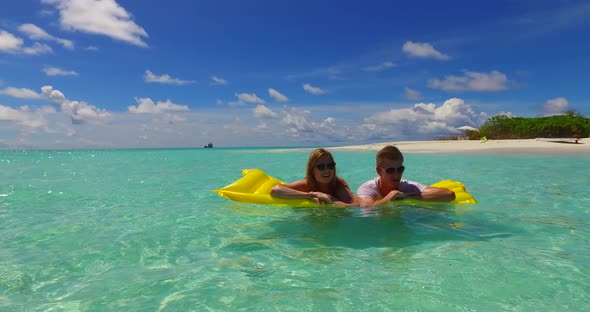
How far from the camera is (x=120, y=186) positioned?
10.1m

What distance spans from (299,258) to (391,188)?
2092 mm

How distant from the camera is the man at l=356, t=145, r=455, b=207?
4.75 meters

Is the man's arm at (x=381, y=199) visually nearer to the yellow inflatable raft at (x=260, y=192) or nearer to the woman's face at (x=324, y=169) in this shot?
the woman's face at (x=324, y=169)

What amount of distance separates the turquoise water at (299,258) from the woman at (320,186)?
0.22 m

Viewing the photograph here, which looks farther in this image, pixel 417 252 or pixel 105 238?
pixel 105 238

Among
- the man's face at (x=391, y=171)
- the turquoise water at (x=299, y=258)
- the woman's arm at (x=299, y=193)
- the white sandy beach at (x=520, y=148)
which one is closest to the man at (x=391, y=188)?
the man's face at (x=391, y=171)

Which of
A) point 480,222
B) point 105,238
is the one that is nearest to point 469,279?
point 480,222

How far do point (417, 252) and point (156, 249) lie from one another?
8.58 feet

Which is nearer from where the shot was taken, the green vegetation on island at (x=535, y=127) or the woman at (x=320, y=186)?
the woman at (x=320, y=186)

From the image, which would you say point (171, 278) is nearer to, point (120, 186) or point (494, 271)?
point (494, 271)

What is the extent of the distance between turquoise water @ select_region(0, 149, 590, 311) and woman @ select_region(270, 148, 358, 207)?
22 cm

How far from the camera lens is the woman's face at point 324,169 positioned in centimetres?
487

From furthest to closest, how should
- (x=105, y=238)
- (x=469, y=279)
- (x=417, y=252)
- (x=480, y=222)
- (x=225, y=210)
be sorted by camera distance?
(x=225, y=210)
(x=480, y=222)
(x=105, y=238)
(x=417, y=252)
(x=469, y=279)

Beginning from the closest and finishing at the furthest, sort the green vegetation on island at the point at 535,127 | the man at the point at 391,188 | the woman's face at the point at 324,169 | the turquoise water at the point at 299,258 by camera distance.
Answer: the turquoise water at the point at 299,258
the man at the point at 391,188
the woman's face at the point at 324,169
the green vegetation on island at the point at 535,127
